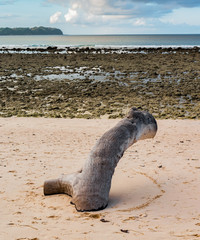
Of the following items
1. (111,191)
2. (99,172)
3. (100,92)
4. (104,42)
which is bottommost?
(111,191)

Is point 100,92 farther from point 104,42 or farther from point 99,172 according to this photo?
point 104,42

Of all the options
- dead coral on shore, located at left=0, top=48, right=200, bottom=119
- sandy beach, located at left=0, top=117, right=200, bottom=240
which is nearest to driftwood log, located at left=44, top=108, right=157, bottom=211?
sandy beach, located at left=0, top=117, right=200, bottom=240

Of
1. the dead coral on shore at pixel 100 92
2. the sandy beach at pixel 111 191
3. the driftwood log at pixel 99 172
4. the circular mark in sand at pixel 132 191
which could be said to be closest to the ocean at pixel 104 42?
the dead coral on shore at pixel 100 92

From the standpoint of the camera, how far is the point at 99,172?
5051mm

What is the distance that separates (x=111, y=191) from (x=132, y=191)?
1.13 feet

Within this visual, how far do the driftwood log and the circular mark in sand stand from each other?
0.27 m

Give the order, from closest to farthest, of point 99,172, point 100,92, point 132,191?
point 99,172
point 132,191
point 100,92

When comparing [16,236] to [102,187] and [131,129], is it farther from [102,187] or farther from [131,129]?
[131,129]

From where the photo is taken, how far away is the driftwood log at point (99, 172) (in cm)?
480

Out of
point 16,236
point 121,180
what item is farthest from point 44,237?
point 121,180

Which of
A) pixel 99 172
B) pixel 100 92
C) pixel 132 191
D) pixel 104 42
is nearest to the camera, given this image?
A: pixel 99 172

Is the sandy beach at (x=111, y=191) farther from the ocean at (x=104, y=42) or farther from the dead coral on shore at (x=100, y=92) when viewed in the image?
the ocean at (x=104, y=42)

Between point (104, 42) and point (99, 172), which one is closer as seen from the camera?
point (99, 172)

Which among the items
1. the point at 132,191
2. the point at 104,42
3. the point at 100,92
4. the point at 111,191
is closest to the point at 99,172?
the point at 111,191
